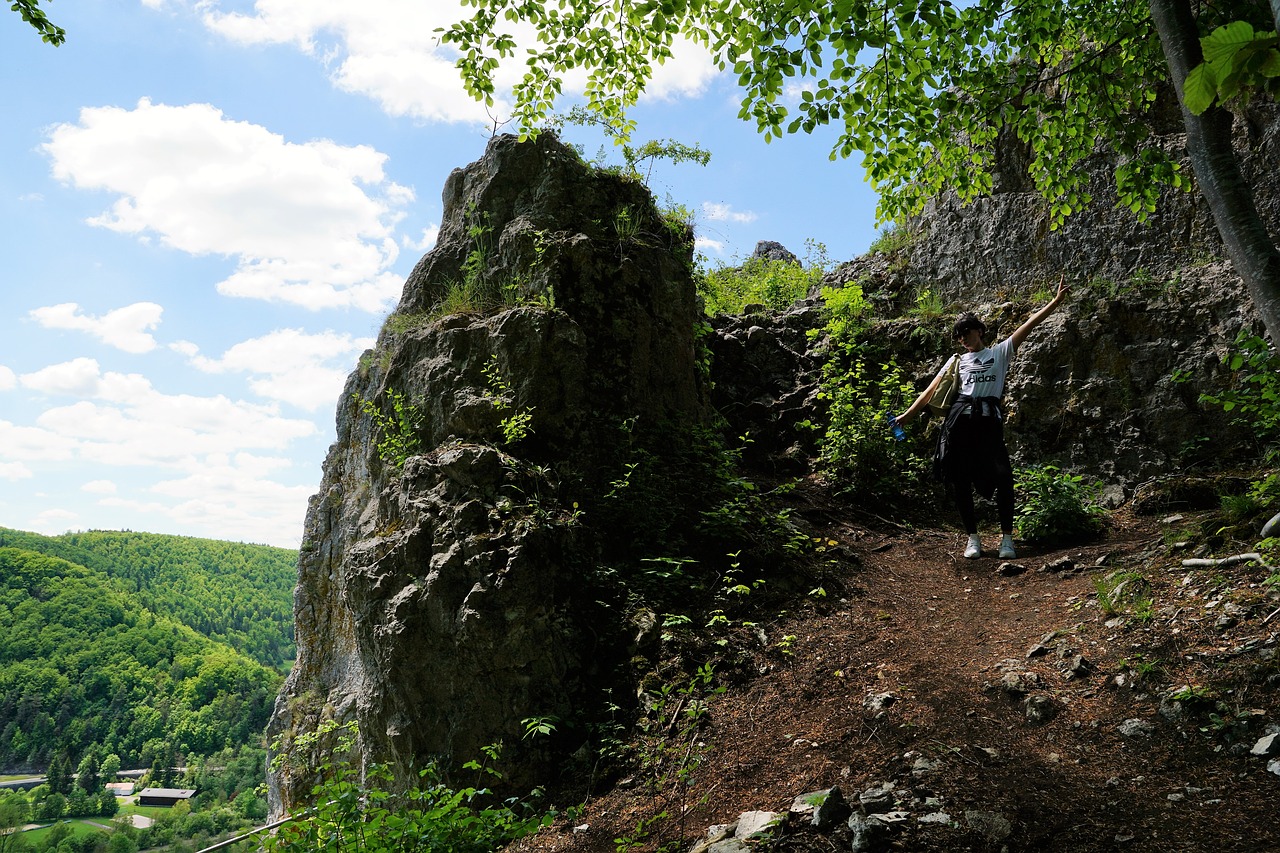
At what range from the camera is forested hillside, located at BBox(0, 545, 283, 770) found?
3949 inches

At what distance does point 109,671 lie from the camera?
106 m

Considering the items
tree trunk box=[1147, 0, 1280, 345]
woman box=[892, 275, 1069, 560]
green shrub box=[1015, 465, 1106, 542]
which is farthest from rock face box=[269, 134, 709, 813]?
tree trunk box=[1147, 0, 1280, 345]

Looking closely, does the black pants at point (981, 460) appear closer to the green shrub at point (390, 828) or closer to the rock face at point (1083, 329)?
the rock face at point (1083, 329)

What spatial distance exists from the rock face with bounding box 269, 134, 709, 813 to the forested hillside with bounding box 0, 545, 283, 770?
109540 mm

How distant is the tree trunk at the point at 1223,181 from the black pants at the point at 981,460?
3.45m

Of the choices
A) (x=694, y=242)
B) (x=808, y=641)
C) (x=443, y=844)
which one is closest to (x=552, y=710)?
(x=443, y=844)

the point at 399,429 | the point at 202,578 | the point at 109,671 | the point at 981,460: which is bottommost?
the point at 109,671

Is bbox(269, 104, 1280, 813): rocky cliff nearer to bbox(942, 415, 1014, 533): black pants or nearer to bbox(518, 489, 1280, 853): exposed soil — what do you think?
bbox(518, 489, 1280, 853): exposed soil

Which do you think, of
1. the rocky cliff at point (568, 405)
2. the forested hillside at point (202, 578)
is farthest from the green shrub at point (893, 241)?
the forested hillside at point (202, 578)

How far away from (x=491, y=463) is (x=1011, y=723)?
4565mm

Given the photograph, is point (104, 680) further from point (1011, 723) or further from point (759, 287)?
point (1011, 723)

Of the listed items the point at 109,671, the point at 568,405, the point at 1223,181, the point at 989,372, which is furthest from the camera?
the point at 109,671

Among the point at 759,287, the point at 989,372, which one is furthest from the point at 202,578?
the point at 989,372

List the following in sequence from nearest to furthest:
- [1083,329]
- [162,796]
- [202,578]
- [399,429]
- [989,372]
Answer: [989,372] → [399,429] → [1083,329] → [162,796] → [202,578]
